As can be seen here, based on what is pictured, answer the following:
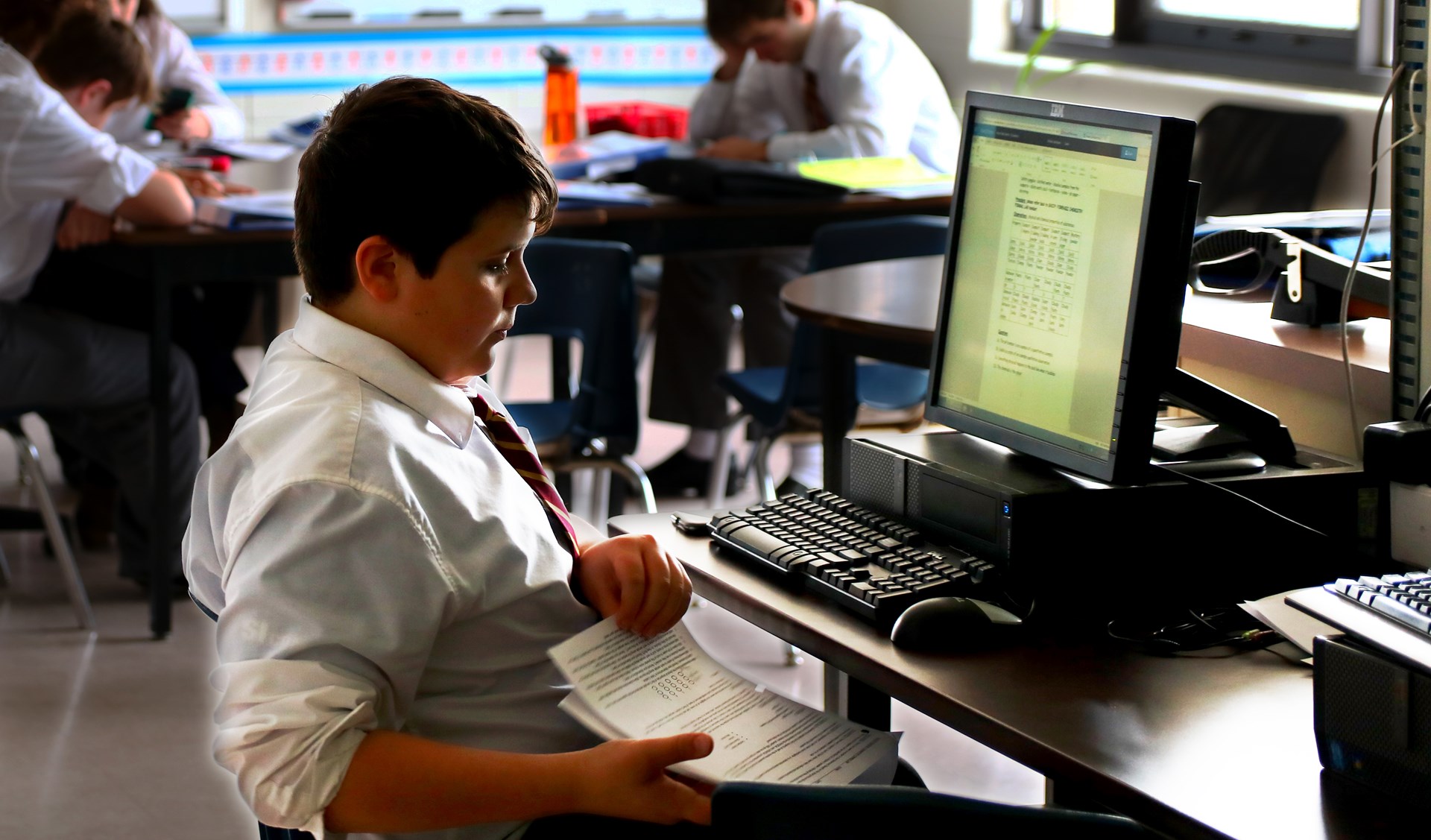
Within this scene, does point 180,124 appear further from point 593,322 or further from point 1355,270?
point 1355,270

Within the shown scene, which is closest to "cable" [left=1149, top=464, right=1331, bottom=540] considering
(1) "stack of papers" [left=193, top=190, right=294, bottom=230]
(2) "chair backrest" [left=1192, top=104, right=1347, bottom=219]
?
(1) "stack of papers" [left=193, top=190, right=294, bottom=230]

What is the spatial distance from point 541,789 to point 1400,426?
2.45 feet

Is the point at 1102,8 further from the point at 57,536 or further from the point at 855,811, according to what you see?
the point at 855,811

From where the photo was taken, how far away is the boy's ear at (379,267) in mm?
1123

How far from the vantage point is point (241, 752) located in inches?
39.9

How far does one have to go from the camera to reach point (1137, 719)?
3.54 feet

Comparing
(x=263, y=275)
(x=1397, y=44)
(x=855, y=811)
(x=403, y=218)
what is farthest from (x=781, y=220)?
(x=855, y=811)

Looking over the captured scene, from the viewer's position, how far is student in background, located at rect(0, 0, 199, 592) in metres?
2.98

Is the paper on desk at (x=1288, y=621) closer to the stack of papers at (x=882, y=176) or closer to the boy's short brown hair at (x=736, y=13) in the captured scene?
the stack of papers at (x=882, y=176)

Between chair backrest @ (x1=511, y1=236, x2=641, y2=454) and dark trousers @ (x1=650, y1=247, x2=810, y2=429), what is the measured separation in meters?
0.87

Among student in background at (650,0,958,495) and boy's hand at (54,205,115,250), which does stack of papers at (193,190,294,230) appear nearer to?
boy's hand at (54,205,115,250)

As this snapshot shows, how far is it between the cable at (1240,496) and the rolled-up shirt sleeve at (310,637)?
63cm

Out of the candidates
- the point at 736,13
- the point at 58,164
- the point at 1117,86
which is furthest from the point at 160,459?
the point at 1117,86

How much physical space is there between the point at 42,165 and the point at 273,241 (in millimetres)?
456
